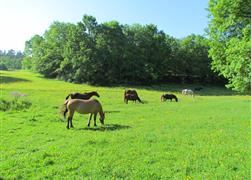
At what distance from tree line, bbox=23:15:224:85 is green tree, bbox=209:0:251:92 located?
43189mm

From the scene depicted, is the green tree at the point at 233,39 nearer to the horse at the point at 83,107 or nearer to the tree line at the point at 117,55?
the horse at the point at 83,107

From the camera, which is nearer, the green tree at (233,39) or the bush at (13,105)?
the green tree at (233,39)

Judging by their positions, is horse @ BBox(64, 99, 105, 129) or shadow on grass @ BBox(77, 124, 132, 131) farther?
horse @ BBox(64, 99, 105, 129)

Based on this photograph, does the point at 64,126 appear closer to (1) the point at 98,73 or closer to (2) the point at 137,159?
(2) the point at 137,159

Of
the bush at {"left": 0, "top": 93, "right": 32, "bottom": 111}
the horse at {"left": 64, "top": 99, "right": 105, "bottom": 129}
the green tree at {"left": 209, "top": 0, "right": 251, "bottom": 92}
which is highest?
the green tree at {"left": 209, "top": 0, "right": 251, "bottom": 92}

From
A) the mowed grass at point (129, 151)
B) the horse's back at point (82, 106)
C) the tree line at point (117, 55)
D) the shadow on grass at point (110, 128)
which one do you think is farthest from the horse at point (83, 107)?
the tree line at point (117, 55)

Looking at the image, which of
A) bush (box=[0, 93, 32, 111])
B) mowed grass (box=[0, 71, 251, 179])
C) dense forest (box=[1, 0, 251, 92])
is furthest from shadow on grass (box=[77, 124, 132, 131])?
dense forest (box=[1, 0, 251, 92])

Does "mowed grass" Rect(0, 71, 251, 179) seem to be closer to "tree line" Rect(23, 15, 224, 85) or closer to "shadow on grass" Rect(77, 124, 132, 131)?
"shadow on grass" Rect(77, 124, 132, 131)

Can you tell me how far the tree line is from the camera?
65938 millimetres

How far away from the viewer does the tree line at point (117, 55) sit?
65938 mm

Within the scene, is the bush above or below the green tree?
below

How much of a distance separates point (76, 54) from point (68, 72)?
16.5 feet

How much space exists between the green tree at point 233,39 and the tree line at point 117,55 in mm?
43189

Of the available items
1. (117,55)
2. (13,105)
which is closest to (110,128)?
(13,105)
